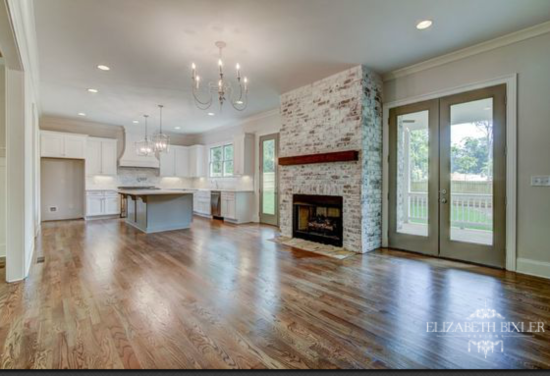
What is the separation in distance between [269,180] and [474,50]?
493 centimetres

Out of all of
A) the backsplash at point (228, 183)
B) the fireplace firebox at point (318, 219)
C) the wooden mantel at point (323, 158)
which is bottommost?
the fireplace firebox at point (318, 219)

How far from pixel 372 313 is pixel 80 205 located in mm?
8936

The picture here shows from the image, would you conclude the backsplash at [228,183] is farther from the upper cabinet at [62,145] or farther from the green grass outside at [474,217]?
the green grass outside at [474,217]

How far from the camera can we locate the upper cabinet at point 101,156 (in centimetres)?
792

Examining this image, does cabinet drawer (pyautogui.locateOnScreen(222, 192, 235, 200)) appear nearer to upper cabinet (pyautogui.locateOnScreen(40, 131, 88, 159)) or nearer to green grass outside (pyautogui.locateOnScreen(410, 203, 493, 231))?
upper cabinet (pyautogui.locateOnScreen(40, 131, 88, 159))

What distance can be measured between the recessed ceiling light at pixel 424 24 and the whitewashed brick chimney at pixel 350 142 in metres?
1.12

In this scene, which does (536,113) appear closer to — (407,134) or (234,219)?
(407,134)

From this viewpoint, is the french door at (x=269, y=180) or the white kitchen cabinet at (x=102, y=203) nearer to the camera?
the french door at (x=269, y=180)

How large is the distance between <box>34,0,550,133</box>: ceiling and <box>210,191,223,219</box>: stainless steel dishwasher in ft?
12.3

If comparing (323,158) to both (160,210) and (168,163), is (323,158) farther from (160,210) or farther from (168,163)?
(168,163)

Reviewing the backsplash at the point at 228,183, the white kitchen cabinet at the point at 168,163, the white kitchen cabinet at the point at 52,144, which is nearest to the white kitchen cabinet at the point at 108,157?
the white kitchen cabinet at the point at 52,144

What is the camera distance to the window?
869 cm

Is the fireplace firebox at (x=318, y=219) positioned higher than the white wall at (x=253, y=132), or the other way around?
the white wall at (x=253, y=132)

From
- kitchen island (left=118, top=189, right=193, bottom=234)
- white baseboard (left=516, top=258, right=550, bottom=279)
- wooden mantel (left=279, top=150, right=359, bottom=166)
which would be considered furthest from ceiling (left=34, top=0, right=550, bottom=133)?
white baseboard (left=516, top=258, right=550, bottom=279)
